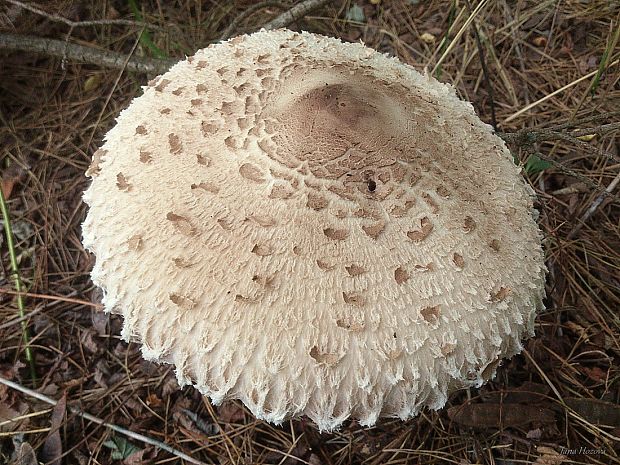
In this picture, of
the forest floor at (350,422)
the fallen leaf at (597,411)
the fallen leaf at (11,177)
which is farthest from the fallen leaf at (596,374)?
the fallen leaf at (11,177)

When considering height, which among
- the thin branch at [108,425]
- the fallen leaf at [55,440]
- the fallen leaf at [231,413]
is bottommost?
the fallen leaf at [55,440]

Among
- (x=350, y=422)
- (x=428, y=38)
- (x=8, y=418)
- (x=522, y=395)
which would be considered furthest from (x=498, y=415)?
(x=428, y=38)

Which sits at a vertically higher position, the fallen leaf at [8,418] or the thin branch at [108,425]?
the thin branch at [108,425]

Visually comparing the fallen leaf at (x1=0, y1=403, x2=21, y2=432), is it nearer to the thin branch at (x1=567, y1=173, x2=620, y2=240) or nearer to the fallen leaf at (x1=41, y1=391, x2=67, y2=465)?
the fallen leaf at (x1=41, y1=391, x2=67, y2=465)

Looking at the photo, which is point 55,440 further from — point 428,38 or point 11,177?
point 428,38

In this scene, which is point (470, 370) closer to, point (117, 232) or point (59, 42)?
point (117, 232)

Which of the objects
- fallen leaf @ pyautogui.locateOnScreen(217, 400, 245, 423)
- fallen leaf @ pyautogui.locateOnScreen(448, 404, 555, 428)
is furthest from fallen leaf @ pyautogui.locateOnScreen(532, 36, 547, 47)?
fallen leaf @ pyautogui.locateOnScreen(217, 400, 245, 423)

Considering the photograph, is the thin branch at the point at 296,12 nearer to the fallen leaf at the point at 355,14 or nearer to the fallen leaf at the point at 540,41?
the fallen leaf at the point at 355,14

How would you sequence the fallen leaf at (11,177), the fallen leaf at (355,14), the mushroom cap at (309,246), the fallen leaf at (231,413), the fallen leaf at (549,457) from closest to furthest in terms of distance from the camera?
1. the mushroom cap at (309,246)
2. the fallen leaf at (549,457)
3. the fallen leaf at (231,413)
4. the fallen leaf at (11,177)
5. the fallen leaf at (355,14)

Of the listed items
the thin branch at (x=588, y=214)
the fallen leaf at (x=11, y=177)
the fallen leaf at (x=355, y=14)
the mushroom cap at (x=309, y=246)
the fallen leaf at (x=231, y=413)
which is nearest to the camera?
the mushroom cap at (x=309, y=246)
